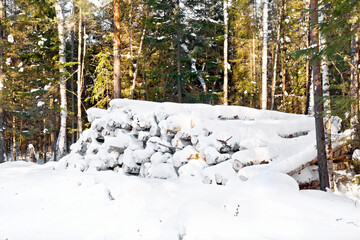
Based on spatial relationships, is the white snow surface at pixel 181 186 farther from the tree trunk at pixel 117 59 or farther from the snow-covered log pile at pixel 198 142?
the tree trunk at pixel 117 59

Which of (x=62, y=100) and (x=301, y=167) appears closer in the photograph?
(x=301, y=167)

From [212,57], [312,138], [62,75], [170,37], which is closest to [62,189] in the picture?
[312,138]

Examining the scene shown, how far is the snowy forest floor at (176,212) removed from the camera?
3.61 m

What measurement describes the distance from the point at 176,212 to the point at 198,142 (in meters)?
2.92

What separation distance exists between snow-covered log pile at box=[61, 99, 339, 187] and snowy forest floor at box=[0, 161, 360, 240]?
0.78 metres

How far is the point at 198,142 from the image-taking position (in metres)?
7.07

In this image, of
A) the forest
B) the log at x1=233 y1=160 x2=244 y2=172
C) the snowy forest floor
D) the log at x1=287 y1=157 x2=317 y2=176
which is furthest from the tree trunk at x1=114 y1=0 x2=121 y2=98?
the log at x1=287 y1=157 x2=317 y2=176

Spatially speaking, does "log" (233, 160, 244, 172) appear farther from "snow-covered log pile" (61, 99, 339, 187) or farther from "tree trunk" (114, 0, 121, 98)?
"tree trunk" (114, 0, 121, 98)

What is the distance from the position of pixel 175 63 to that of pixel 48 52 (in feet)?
28.3

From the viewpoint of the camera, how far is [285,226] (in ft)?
11.7

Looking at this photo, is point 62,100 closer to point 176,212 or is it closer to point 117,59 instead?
point 117,59

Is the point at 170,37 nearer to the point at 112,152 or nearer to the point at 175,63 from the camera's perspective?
the point at 175,63

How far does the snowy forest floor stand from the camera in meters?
3.61

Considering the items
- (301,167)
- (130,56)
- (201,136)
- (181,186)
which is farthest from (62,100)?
(301,167)
